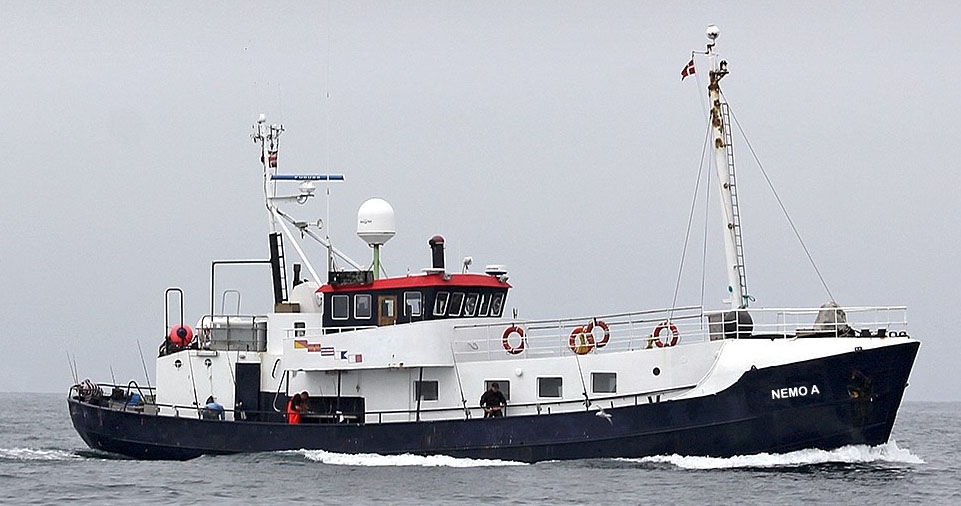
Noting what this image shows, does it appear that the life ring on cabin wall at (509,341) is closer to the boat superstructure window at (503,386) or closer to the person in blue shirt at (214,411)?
the boat superstructure window at (503,386)

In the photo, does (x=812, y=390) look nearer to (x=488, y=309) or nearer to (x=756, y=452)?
(x=756, y=452)

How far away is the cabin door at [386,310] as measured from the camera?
32250 mm

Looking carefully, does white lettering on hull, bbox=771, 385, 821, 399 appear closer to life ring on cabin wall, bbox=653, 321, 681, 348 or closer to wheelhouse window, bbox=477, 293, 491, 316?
life ring on cabin wall, bbox=653, 321, 681, 348

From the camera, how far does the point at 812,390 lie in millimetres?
27922

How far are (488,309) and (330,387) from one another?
3935mm

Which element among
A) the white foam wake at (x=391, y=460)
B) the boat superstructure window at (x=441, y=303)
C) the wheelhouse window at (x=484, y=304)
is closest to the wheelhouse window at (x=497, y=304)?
the wheelhouse window at (x=484, y=304)

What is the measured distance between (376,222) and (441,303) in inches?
97.8

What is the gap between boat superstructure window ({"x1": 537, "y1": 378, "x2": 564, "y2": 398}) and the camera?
99.8ft

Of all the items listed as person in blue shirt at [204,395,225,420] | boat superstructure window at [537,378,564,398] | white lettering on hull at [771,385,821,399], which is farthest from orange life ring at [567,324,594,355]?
person in blue shirt at [204,395,225,420]

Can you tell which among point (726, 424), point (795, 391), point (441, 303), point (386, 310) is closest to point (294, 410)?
point (386, 310)

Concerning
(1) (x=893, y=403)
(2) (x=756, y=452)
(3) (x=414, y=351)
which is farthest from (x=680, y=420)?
(3) (x=414, y=351)

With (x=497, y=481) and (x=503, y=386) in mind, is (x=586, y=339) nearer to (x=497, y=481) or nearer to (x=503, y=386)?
(x=503, y=386)

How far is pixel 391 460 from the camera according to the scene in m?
30.4

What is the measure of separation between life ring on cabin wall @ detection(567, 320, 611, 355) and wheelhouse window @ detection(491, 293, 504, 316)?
3095 millimetres
